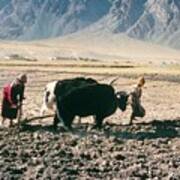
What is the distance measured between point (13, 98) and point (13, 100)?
48mm

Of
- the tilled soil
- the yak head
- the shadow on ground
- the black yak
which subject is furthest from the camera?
the yak head

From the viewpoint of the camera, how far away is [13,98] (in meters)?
17.0

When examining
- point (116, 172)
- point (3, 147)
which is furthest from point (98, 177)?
point (3, 147)

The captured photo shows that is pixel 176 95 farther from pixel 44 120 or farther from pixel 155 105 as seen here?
pixel 44 120

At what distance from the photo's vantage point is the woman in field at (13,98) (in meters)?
16.8

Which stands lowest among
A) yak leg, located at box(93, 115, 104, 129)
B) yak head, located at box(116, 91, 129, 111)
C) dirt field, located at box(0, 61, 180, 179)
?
dirt field, located at box(0, 61, 180, 179)

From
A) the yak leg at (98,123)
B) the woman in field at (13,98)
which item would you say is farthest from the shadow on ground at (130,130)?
the woman in field at (13,98)

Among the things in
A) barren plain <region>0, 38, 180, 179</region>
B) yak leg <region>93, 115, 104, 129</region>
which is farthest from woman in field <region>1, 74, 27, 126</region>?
yak leg <region>93, 115, 104, 129</region>

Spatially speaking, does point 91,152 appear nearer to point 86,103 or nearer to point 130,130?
point 86,103

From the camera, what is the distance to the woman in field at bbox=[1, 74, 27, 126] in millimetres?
16781

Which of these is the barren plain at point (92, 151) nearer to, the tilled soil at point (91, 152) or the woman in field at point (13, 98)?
the tilled soil at point (91, 152)

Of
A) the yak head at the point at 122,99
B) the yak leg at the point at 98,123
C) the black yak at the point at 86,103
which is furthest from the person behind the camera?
the yak head at the point at 122,99

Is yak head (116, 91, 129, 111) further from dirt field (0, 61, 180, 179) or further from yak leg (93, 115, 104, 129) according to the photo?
yak leg (93, 115, 104, 129)

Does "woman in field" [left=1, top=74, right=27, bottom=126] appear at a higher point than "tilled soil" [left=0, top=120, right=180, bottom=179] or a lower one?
higher
